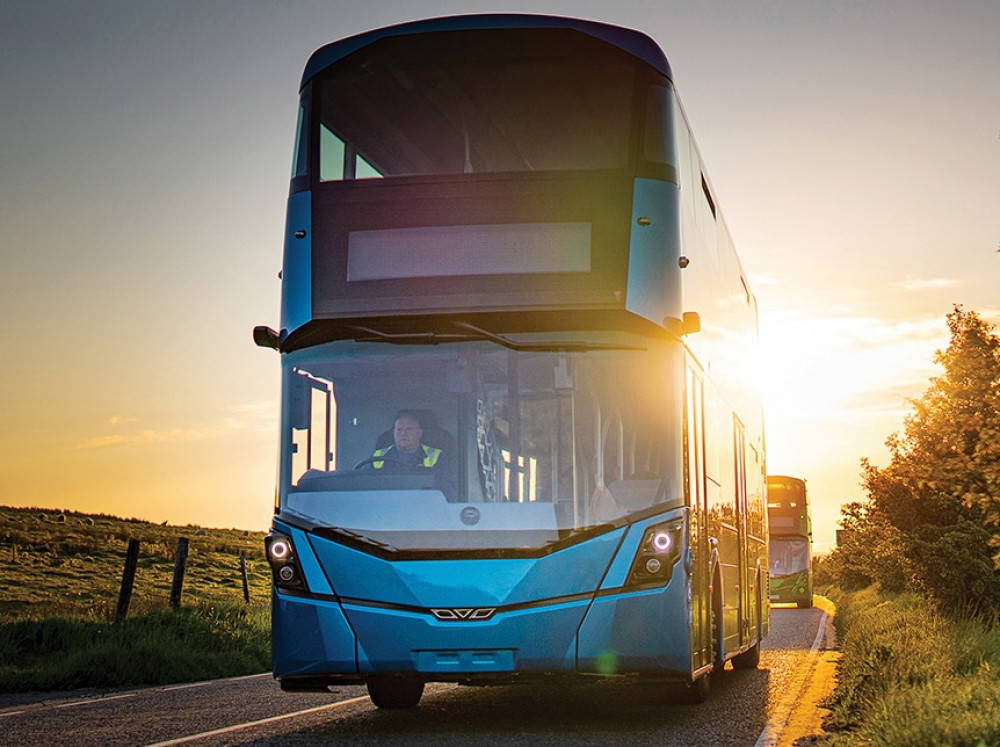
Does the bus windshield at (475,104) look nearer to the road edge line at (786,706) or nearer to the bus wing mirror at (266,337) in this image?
the bus wing mirror at (266,337)

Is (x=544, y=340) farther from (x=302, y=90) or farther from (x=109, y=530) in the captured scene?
(x=109, y=530)

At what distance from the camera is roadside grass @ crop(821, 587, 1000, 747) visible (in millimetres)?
7387

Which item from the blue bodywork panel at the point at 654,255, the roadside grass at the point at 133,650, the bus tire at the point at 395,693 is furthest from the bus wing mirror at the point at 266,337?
the roadside grass at the point at 133,650

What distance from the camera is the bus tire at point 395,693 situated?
38.7ft

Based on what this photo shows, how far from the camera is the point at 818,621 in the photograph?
36.2 meters

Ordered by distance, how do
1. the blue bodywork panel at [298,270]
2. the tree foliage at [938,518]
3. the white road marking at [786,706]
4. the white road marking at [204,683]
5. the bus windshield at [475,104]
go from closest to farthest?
the white road marking at [786,706]
the blue bodywork panel at [298,270]
the bus windshield at [475,104]
the white road marking at [204,683]
the tree foliage at [938,518]

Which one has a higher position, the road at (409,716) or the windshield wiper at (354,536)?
the windshield wiper at (354,536)

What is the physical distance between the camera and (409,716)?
1130cm

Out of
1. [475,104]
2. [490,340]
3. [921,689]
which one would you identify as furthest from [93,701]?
[921,689]

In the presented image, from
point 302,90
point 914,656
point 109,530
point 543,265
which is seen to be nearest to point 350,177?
point 302,90

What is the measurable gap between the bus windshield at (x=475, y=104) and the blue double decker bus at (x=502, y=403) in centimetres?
3

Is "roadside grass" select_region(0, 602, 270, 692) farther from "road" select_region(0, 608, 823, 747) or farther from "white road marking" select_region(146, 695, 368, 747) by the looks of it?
"white road marking" select_region(146, 695, 368, 747)

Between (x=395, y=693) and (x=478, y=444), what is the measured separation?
3.42m

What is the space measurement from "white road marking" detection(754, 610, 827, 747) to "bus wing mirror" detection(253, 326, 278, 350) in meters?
4.48
